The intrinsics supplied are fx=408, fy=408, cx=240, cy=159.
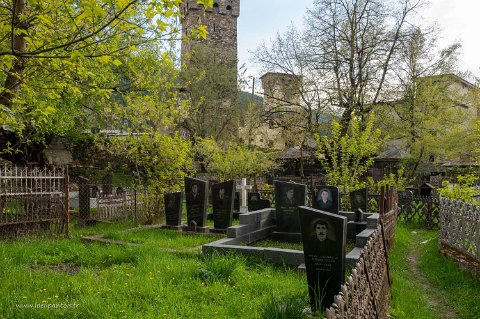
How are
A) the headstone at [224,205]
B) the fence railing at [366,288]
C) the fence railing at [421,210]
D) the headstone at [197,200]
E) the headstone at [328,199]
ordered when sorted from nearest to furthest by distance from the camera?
the fence railing at [366,288], the headstone at [328,199], the headstone at [224,205], the headstone at [197,200], the fence railing at [421,210]

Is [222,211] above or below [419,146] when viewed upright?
below

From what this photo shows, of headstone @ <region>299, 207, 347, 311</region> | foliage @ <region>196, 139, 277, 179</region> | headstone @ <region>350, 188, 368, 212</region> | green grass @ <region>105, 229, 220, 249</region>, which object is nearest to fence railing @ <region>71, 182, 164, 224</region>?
green grass @ <region>105, 229, 220, 249</region>

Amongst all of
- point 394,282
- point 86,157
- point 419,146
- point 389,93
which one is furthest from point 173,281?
point 86,157

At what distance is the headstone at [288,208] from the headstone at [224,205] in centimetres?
153

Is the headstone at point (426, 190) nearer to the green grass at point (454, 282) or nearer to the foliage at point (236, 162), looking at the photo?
the foliage at point (236, 162)

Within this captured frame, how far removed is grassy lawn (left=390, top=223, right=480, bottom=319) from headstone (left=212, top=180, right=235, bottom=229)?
14.2 feet

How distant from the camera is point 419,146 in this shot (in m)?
22.1

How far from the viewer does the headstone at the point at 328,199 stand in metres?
10.2

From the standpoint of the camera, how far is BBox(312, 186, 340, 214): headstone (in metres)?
10.2

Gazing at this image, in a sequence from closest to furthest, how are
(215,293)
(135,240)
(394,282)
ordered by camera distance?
(215,293), (394,282), (135,240)

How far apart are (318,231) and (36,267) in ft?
17.5

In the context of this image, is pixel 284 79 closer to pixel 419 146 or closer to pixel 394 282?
pixel 419 146

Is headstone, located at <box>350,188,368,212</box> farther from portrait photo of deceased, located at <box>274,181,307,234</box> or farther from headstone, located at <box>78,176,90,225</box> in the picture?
headstone, located at <box>78,176,90,225</box>

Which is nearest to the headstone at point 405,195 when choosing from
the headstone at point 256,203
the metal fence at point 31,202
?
the headstone at point 256,203
